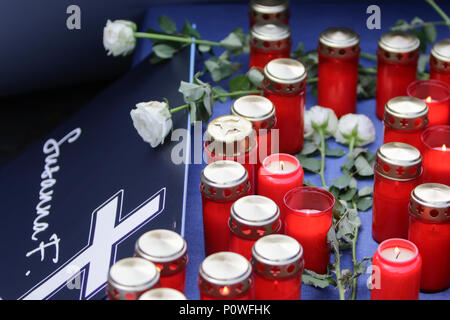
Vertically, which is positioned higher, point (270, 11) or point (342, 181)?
point (270, 11)

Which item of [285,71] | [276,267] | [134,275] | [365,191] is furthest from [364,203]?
[134,275]

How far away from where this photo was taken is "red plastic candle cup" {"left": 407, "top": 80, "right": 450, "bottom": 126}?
120cm

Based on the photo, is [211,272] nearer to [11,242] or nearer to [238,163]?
[238,163]

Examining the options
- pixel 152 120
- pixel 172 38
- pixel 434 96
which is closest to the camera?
pixel 152 120

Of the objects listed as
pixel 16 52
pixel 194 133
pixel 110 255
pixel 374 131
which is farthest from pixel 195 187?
pixel 16 52

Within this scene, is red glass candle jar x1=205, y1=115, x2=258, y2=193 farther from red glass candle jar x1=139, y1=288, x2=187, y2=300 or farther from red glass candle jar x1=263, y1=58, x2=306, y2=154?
red glass candle jar x1=139, y1=288, x2=187, y2=300

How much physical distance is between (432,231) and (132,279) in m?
0.38

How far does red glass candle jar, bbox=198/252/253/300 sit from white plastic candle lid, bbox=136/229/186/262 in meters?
0.04

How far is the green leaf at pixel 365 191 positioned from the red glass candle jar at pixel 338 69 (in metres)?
0.22

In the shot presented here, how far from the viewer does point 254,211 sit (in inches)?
36.6

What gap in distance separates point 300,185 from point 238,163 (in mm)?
106

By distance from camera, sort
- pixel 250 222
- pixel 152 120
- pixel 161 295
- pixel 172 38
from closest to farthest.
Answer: pixel 161 295 → pixel 250 222 → pixel 152 120 → pixel 172 38

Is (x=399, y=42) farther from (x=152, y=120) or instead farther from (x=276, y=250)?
(x=276, y=250)

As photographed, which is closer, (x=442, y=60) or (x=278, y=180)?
(x=278, y=180)
